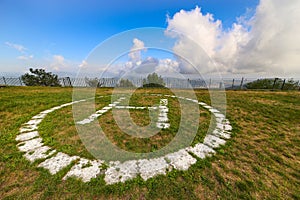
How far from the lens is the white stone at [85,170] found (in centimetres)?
205

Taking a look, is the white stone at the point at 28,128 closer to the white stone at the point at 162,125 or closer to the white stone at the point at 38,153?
the white stone at the point at 38,153

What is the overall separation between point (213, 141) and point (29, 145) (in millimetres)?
4395

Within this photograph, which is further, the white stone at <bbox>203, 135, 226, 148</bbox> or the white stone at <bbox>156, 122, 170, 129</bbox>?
the white stone at <bbox>156, 122, 170, 129</bbox>

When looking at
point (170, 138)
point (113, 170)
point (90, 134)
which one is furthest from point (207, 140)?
point (90, 134)

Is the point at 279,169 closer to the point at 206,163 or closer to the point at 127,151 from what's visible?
the point at 206,163

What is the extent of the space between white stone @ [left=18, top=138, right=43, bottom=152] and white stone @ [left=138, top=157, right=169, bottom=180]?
2.44 m

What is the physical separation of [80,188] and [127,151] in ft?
3.50

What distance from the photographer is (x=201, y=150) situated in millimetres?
2814

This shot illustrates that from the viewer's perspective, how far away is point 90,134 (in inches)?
135

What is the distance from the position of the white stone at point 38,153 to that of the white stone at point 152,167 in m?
1.92

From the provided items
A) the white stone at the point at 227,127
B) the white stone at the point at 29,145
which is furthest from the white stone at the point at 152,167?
the white stone at the point at 227,127

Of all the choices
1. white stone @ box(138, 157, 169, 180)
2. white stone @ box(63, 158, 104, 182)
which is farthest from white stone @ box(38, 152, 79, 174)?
white stone @ box(138, 157, 169, 180)

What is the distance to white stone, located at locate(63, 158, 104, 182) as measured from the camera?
2.05m

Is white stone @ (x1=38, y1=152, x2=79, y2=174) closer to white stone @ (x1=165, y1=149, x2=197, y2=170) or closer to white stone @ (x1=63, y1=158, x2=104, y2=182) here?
white stone @ (x1=63, y1=158, x2=104, y2=182)
